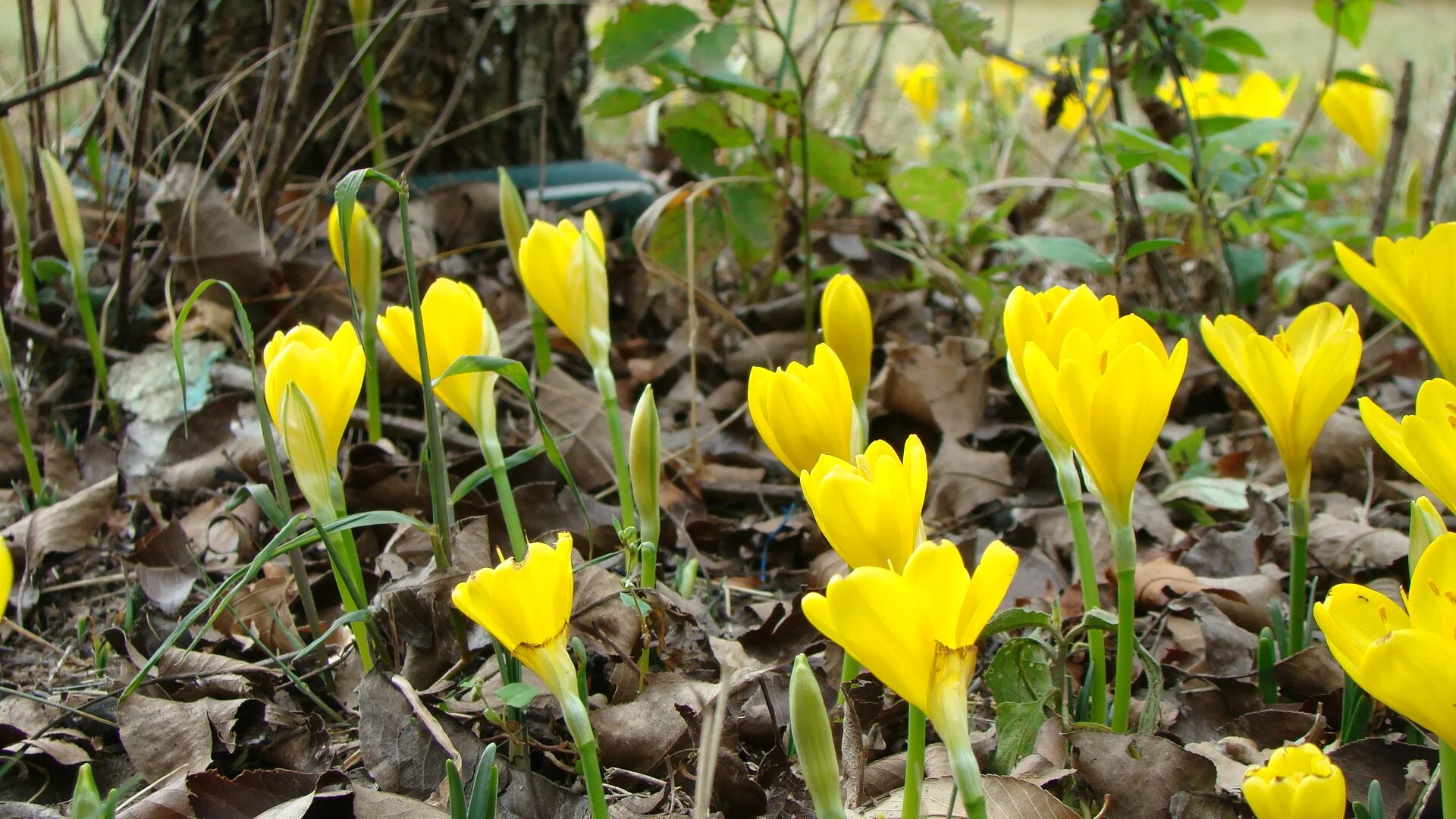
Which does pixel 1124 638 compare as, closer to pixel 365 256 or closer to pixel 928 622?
pixel 928 622

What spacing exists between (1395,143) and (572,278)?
1547 millimetres

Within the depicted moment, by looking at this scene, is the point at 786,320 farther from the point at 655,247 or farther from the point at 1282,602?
the point at 1282,602

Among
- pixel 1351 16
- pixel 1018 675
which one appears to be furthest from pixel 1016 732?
pixel 1351 16

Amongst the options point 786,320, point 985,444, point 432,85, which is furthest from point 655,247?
point 432,85

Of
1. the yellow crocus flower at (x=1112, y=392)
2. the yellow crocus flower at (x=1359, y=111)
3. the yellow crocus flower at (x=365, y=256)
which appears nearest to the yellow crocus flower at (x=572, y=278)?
the yellow crocus flower at (x=365, y=256)

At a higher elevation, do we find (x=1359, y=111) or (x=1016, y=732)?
(x=1359, y=111)

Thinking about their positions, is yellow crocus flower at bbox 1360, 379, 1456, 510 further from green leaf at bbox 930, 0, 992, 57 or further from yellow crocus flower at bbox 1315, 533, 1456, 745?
green leaf at bbox 930, 0, 992, 57

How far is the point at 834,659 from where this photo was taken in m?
1.18

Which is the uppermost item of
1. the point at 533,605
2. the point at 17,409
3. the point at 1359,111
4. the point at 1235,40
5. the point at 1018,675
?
the point at 1235,40

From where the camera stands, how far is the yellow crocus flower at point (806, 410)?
939mm

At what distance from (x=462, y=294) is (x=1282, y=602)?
1022 millimetres

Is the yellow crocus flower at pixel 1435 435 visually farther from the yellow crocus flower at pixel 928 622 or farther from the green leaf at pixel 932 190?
the green leaf at pixel 932 190

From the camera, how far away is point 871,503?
0.79 meters

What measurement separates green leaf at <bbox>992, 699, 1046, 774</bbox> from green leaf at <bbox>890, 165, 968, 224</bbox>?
4.18ft
